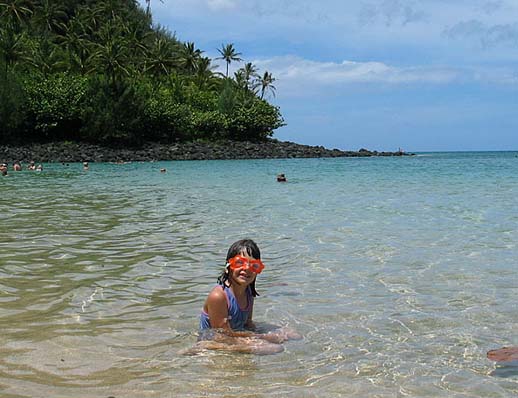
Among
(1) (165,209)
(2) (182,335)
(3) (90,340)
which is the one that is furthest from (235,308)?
(1) (165,209)

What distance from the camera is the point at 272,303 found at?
20.0ft

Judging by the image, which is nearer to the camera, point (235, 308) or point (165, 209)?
point (235, 308)

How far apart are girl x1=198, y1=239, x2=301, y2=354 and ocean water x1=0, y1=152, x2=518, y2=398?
138mm

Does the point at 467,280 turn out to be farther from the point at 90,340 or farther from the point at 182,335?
the point at 90,340

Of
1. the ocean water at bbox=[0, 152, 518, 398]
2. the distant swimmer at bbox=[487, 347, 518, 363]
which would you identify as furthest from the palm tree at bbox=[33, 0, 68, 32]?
the distant swimmer at bbox=[487, 347, 518, 363]

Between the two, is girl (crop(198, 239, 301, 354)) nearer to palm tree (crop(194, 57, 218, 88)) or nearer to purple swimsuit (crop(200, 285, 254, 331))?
purple swimsuit (crop(200, 285, 254, 331))

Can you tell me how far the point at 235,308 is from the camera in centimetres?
493

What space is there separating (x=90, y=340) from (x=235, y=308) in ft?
3.89

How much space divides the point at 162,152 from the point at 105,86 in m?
9.21

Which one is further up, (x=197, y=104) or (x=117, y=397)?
(x=197, y=104)

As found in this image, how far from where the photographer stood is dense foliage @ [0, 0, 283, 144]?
195 ft

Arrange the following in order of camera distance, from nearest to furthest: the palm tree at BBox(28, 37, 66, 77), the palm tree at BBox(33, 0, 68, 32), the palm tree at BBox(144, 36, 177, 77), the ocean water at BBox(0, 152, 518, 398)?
1. the ocean water at BBox(0, 152, 518, 398)
2. the palm tree at BBox(28, 37, 66, 77)
3. the palm tree at BBox(144, 36, 177, 77)
4. the palm tree at BBox(33, 0, 68, 32)

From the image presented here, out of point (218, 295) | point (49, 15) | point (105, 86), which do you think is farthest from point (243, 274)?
point (49, 15)

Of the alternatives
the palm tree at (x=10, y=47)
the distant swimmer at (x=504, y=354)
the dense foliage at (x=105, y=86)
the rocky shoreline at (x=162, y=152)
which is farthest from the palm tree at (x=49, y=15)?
the distant swimmer at (x=504, y=354)
